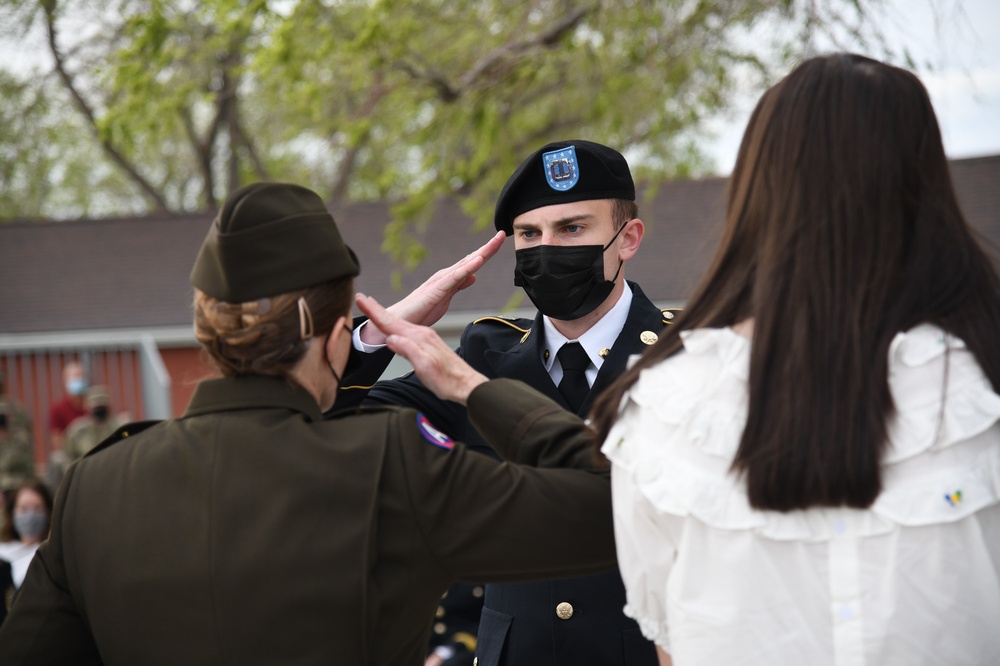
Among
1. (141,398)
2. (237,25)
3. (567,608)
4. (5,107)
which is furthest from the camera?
(5,107)

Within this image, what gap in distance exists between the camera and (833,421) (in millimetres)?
1542

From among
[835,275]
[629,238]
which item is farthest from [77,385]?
[835,275]

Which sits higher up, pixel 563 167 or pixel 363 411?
pixel 563 167

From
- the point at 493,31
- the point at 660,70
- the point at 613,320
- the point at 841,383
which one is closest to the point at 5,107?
the point at 493,31

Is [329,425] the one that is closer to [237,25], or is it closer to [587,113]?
[237,25]

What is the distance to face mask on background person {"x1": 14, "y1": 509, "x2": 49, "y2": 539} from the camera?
5887 mm

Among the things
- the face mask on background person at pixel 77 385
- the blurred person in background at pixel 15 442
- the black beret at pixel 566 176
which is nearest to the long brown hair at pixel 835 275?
the black beret at pixel 566 176

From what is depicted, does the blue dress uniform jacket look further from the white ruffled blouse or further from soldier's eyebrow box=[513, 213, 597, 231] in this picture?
the white ruffled blouse

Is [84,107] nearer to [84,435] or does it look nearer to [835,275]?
[84,435]

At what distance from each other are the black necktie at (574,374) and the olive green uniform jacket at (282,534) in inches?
34.5

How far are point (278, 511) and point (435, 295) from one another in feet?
2.87

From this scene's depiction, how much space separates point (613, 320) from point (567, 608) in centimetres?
76

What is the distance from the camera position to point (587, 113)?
9.16 meters

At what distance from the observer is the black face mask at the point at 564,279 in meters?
2.84
